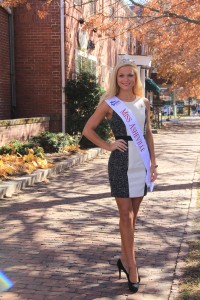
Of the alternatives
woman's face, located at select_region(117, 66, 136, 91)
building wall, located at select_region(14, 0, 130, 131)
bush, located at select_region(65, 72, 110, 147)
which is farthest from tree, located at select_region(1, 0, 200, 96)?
woman's face, located at select_region(117, 66, 136, 91)

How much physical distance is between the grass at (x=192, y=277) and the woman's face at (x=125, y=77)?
1800 mm

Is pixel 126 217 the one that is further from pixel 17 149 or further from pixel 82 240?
pixel 17 149

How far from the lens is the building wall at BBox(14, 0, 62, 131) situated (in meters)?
12.7

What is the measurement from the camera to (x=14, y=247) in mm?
4738

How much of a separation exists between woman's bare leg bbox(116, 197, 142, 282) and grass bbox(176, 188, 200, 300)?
0.44m

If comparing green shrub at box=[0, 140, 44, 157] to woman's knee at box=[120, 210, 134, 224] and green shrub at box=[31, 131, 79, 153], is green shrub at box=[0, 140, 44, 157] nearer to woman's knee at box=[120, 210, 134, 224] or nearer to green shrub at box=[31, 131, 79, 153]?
green shrub at box=[31, 131, 79, 153]

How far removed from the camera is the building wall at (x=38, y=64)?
1268 centimetres

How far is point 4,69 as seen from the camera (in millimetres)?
12523

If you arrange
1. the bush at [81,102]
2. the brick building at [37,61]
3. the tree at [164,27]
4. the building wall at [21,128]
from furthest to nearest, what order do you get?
the bush at [81,102] < the brick building at [37,61] < the building wall at [21,128] < the tree at [164,27]

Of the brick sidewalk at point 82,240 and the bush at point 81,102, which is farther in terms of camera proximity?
the bush at point 81,102

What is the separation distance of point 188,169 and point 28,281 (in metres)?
6.91

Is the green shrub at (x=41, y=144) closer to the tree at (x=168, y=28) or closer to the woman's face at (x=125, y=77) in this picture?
the tree at (x=168, y=28)

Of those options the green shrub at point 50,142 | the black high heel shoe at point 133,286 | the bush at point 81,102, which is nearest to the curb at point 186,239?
the black high heel shoe at point 133,286

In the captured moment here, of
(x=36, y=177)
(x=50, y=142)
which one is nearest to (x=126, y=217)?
(x=36, y=177)
